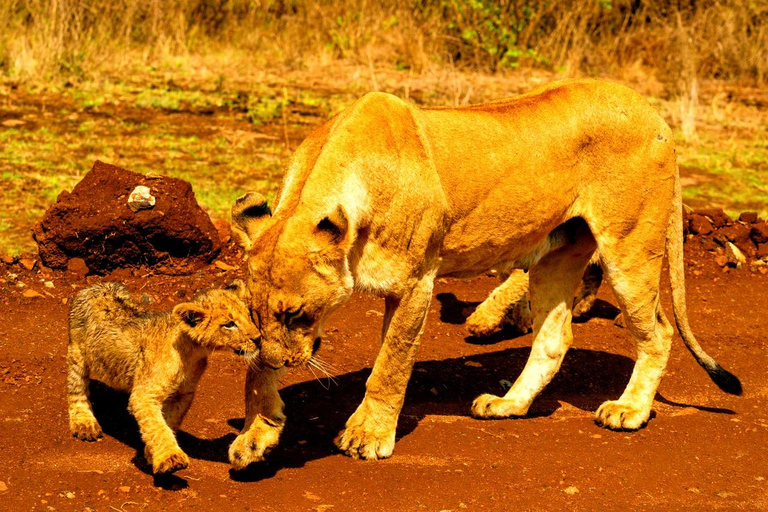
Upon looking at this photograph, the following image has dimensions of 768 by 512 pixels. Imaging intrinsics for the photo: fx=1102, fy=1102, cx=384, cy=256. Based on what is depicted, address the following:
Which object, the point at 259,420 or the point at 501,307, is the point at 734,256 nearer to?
the point at 501,307

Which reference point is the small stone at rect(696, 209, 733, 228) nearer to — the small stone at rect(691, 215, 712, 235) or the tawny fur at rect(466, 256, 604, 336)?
the small stone at rect(691, 215, 712, 235)

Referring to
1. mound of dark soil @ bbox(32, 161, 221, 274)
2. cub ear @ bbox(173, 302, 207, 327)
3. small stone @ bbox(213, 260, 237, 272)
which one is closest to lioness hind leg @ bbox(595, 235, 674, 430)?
cub ear @ bbox(173, 302, 207, 327)

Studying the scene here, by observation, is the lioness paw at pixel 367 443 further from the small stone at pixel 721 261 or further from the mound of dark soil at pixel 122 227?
the small stone at pixel 721 261

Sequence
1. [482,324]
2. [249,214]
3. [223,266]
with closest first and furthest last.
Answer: [249,214] < [482,324] < [223,266]

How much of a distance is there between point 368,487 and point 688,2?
16977 mm

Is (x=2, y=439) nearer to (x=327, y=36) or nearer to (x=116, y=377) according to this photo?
(x=116, y=377)

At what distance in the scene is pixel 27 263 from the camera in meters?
8.45

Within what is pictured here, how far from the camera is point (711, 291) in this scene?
9.78 meters

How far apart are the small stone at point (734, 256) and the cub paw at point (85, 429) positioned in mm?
6469

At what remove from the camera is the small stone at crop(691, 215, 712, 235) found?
1039cm

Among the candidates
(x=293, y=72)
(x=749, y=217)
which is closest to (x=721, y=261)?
(x=749, y=217)

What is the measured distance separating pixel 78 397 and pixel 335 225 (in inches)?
73.9

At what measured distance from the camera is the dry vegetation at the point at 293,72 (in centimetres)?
1241

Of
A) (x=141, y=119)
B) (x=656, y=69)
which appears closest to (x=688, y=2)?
(x=656, y=69)
